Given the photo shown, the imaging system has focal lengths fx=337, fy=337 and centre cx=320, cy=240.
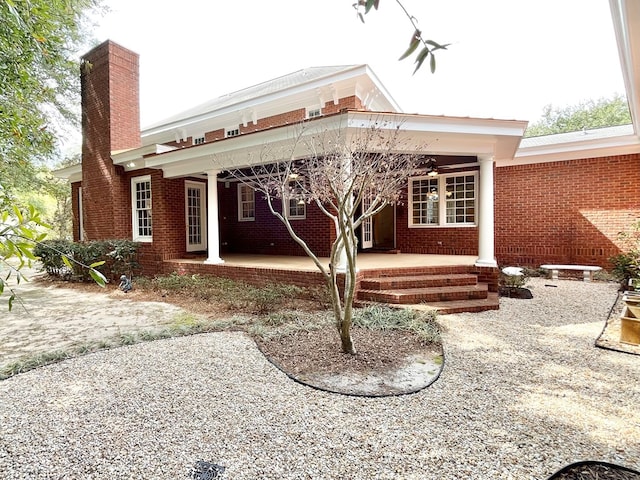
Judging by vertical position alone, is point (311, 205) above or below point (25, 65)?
below

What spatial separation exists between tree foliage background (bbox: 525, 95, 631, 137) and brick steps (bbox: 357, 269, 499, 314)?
25854 millimetres

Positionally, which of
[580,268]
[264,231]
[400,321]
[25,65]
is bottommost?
[400,321]

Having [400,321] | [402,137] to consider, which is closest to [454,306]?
Answer: [400,321]

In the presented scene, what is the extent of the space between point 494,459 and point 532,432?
1.74ft

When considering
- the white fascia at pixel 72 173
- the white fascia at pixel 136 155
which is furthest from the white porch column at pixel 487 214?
the white fascia at pixel 72 173

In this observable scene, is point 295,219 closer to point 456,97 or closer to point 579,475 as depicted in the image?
point 579,475

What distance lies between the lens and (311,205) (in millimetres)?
10148

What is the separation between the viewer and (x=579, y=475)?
2.07 meters

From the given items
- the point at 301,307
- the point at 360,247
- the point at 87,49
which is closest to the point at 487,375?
the point at 301,307

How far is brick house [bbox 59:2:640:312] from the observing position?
29.8ft

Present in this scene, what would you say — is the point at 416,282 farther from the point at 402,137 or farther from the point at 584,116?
the point at 584,116

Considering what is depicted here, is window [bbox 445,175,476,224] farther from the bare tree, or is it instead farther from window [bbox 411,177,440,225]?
the bare tree

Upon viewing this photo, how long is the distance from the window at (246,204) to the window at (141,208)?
2.95 metres

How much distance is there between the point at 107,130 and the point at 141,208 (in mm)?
2850
